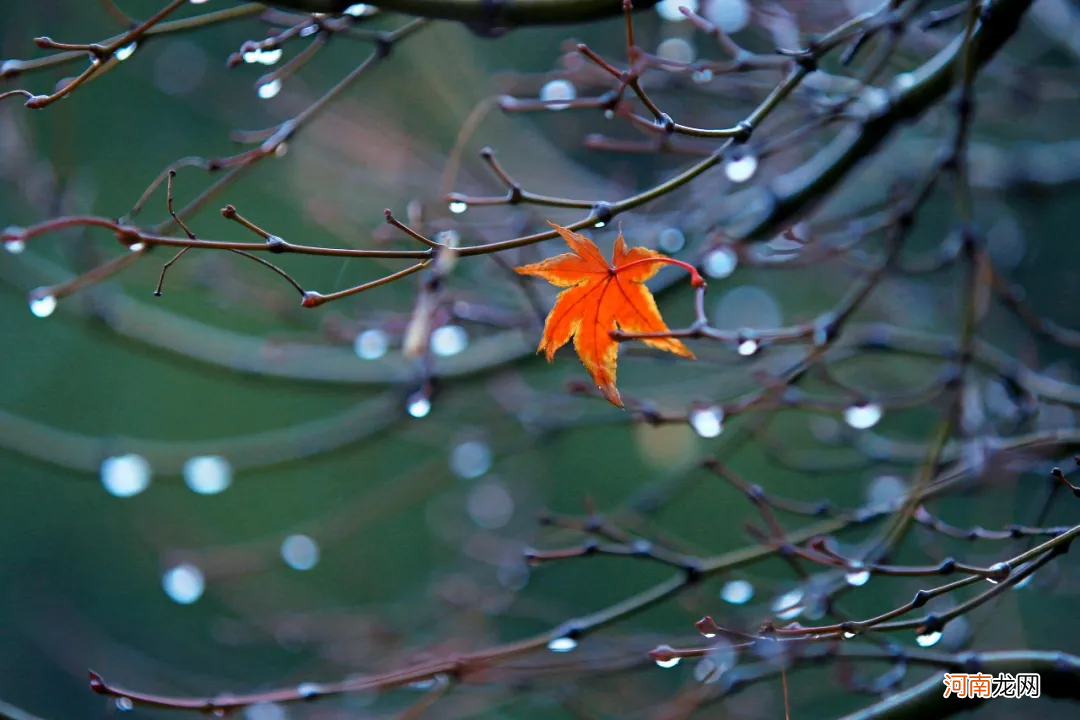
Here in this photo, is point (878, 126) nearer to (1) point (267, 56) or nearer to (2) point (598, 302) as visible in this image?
(2) point (598, 302)

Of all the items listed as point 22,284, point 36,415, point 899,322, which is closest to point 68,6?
point 22,284

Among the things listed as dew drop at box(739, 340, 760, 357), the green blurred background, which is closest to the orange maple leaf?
dew drop at box(739, 340, 760, 357)

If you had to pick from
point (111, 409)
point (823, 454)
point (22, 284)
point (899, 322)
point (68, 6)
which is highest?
point (68, 6)

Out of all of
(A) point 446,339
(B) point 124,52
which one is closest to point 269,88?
(B) point 124,52

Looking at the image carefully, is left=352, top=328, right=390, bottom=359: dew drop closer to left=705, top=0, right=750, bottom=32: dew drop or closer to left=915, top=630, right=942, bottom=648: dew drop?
left=705, top=0, right=750, bottom=32: dew drop

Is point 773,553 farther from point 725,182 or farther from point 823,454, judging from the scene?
point 823,454

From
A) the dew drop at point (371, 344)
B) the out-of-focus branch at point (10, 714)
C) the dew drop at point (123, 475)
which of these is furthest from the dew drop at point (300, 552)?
the out-of-focus branch at point (10, 714)
